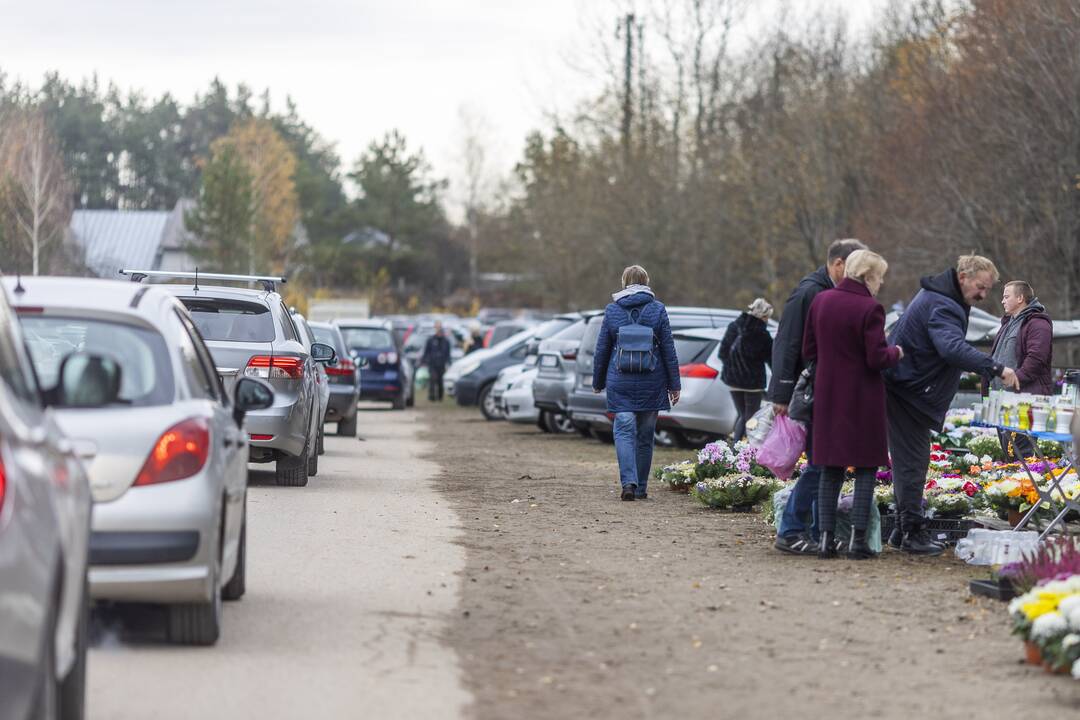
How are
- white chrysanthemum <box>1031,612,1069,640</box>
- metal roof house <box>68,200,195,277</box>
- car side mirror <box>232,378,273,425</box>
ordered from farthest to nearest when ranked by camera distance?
metal roof house <box>68,200,195,277</box>, car side mirror <box>232,378,273,425</box>, white chrysanthemum <box>1031,612,1069,640</box>

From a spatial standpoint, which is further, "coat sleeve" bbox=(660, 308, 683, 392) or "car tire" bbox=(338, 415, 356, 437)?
"car tire" bbox=(338, 415, 356, 437)

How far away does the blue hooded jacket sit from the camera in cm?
1505

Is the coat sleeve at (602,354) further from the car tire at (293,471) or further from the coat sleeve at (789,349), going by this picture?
the coat sleeve at (789,349)

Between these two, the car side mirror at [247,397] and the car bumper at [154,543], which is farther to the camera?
the car side mirror at [247,397]

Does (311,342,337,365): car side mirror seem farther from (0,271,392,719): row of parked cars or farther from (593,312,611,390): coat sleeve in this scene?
(0,271,392,719): row of parked cars

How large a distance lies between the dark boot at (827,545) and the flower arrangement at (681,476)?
449cm

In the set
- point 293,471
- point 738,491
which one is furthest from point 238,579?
point 293,471

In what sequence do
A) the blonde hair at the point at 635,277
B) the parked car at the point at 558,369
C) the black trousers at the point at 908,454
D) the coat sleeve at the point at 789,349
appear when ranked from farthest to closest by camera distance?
1. the parked car at the point at 558,369
2. the blonde hair at the point at 635,277
3. the coat sleeve at the point at 789,349
4. the black trousers at the point at 908,454

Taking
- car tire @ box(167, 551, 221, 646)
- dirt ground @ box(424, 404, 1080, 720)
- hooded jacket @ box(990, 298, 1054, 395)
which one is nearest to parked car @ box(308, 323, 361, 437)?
dirt ground @ box(424, 404, 1080, 720)

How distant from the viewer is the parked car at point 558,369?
2423 centimetres

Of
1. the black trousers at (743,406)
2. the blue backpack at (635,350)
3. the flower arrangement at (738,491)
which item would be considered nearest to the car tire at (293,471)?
the blue backpack at (635,350)

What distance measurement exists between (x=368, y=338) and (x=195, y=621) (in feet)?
91.9

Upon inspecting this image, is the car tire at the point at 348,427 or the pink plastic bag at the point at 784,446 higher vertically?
the pink plastic bag at the point at 784,446

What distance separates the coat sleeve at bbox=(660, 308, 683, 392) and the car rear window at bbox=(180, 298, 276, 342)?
330 cm
